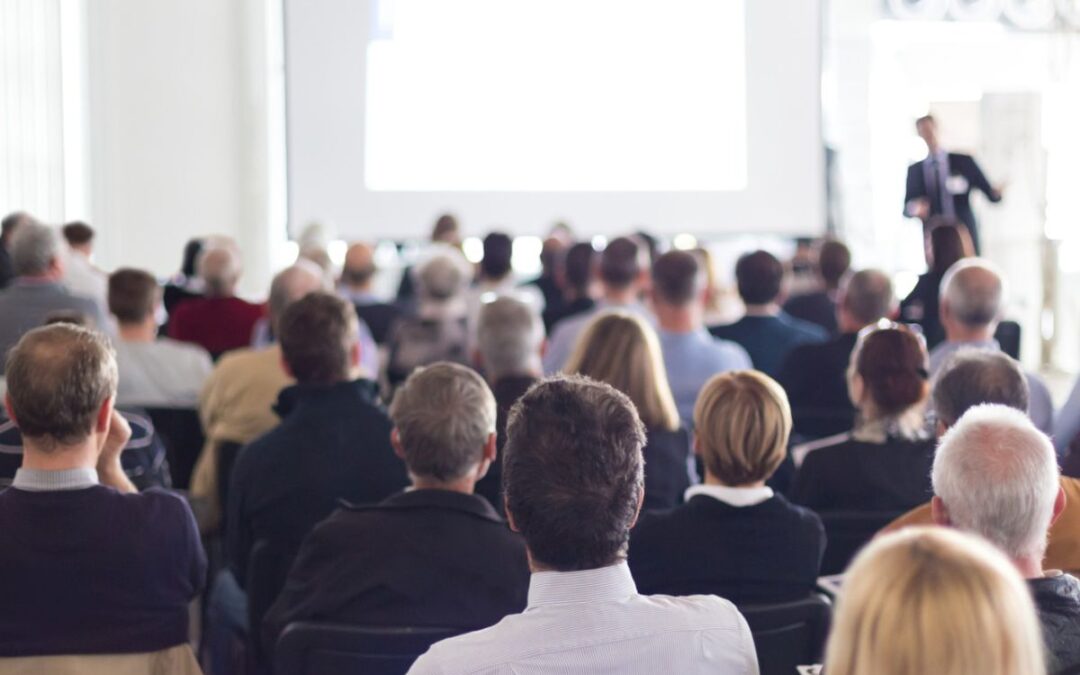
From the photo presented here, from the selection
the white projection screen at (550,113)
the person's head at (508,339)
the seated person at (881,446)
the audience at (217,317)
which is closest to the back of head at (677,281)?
the person's head at (508,339)

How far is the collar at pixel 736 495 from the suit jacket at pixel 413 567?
16.3 inches

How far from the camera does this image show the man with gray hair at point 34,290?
4.72m

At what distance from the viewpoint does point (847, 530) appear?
114 inches

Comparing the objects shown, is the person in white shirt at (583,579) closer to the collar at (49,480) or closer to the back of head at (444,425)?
the back of head at (444,425)

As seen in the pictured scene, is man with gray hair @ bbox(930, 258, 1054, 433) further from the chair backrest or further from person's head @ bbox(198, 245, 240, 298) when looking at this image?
person's head @ bbox(198, 245, 240, 298)

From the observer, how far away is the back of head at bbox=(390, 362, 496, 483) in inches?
97.3

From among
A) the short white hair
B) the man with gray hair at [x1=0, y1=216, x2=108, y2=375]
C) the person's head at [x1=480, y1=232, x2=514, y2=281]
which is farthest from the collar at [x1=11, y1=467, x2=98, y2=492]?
the person's head at [x1=480, y1=232, x2=514, y2=281]

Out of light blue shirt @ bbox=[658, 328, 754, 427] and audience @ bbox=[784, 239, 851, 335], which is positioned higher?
audience @ bbox=[784, 239, 851, 335]

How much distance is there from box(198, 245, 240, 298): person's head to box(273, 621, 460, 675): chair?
12.0 feet

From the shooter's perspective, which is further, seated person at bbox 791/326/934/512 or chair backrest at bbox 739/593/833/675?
seated person at bbox 791/326/934/512

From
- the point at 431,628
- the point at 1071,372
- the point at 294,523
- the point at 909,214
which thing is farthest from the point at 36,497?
the point at 1071,372

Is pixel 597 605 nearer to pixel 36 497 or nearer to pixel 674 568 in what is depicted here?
pixel 674 568

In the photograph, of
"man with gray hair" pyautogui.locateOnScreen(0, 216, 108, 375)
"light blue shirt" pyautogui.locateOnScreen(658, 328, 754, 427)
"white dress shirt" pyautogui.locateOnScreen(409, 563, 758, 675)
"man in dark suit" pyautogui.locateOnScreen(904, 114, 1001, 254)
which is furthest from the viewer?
"man in dark suit" pyautogui.locateOnScreen(904, 114, 1001, 254)

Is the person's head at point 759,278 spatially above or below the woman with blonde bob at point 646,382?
above
